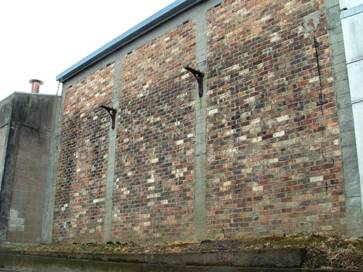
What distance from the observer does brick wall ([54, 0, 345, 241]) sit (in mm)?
7340

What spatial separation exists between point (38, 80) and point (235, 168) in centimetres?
946

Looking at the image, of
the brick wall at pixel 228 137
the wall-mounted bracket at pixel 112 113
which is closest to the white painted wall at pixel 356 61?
the brick wall at pixel 228 137

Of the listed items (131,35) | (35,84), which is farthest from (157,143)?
(35,84)

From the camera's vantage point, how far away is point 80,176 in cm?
1232

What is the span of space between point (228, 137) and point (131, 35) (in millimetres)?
4669

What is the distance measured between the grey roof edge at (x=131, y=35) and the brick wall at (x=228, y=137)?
0.37m

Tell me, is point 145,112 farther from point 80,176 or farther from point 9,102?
point 9,102

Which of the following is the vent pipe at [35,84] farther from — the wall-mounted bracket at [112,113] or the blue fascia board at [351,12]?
the blue fascia board at [351,12]

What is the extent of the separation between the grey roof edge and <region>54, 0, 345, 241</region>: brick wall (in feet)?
1.21

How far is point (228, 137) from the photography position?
8641 millimetres

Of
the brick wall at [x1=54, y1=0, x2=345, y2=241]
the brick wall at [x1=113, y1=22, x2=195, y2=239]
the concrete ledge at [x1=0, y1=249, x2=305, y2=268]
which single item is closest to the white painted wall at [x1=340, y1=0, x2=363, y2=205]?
the brick wall at [x1=54, y1=0, x2=345, y2=241]

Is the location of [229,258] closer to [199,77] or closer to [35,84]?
[199,77]

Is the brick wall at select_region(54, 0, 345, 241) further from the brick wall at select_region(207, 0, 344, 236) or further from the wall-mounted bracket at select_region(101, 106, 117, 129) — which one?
the wall-mounted bracket at select_region(101, 106, 117, 129)

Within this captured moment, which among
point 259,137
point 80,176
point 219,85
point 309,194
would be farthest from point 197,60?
point 80,176
